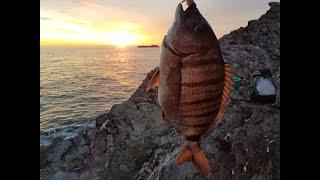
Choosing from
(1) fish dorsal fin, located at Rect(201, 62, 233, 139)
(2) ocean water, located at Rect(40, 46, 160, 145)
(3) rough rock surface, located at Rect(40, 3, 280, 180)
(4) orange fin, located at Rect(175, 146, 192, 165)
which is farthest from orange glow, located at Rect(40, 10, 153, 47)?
(4) orange fin, located at Rect(175, 146, 192, 165)

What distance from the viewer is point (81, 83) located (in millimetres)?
3150

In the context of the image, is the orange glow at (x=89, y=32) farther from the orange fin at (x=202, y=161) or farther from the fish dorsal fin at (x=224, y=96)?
the orange fin at (x=202, y=161)

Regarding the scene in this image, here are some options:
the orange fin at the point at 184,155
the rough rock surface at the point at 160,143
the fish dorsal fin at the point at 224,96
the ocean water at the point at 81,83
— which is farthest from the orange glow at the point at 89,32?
the orange fin at the point at 184,155

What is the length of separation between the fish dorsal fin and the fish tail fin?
9 cm

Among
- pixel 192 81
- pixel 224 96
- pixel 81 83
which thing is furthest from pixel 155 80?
pixel 81 83

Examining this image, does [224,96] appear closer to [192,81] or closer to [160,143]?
[192,81]

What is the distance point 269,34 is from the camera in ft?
10.7

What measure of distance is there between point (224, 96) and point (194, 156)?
0.41 meters

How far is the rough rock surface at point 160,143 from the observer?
3080mm

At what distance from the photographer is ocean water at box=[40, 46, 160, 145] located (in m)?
3.07

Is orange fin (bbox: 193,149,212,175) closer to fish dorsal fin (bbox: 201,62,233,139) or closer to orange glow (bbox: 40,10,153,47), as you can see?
fish dorsal fin (bbox: 201,62,233,139)

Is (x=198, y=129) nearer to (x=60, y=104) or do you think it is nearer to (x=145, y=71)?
(x=145, y=71)
